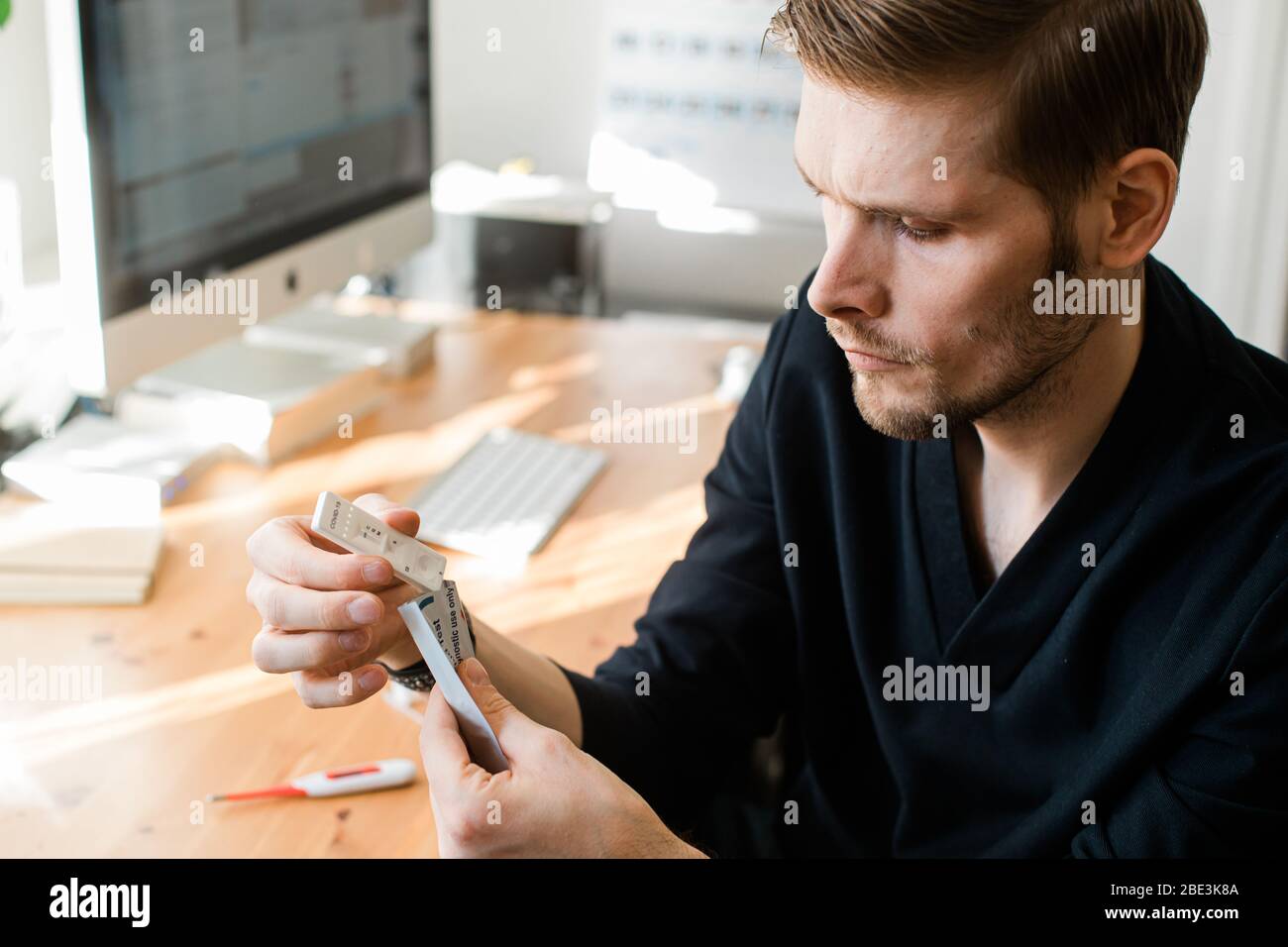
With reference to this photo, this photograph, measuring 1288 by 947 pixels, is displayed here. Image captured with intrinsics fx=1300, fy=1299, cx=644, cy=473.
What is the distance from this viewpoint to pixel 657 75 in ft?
8.01

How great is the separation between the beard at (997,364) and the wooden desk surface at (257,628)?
36 centimetres

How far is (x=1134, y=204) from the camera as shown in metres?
0.89

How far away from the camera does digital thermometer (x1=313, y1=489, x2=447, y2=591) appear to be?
783 millimetres

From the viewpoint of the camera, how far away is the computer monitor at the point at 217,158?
1.20 m

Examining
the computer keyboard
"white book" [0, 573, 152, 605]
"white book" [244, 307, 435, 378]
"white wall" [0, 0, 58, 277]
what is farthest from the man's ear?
"white wall" [0, 0, 58, 277]

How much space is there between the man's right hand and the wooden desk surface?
117 millimetres

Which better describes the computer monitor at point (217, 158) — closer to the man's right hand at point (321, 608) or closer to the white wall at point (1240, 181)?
the man's right hand at point (321, 608)

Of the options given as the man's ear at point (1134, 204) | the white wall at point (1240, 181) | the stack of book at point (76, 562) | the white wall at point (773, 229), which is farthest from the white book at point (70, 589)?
the white wall at point (1240, 181)

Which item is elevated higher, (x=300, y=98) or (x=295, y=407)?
(x=300, y=98)

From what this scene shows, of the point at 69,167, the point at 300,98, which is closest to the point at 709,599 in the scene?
the point at 69,167

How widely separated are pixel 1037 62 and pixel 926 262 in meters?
0.14

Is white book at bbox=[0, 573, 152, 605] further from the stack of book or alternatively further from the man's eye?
the man's eye

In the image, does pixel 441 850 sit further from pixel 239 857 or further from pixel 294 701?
pixel 294 701

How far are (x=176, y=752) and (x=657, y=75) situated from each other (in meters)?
1.80
